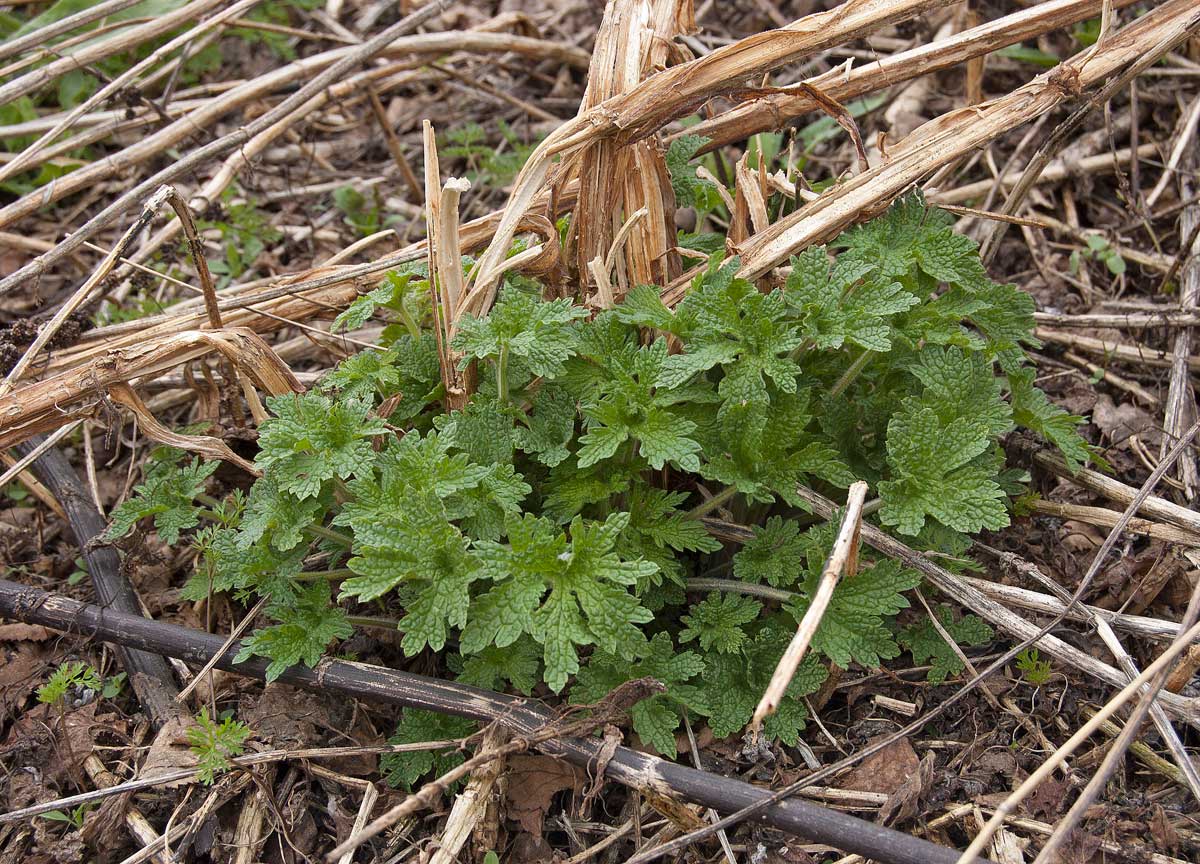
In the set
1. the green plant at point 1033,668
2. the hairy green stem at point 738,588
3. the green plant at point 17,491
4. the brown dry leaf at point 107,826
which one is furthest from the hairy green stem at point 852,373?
the green plant at point 17,491

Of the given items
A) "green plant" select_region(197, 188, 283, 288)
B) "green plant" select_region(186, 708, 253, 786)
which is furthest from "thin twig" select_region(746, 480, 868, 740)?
"green plant" select_region(197, 188, 283, 288)

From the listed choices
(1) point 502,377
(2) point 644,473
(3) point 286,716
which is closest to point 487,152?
(1) point 502,377

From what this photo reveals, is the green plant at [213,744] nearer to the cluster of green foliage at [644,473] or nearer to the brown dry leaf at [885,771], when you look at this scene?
the cluster of green foliage at [644,473]

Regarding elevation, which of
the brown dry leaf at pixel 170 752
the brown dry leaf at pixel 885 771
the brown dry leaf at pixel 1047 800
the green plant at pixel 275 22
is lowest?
the brown dry leaf at pixel 1047 800

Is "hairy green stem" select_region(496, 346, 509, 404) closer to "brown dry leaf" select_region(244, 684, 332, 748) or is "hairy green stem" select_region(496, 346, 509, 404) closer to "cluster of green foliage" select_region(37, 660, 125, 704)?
"brown dry leaf" select_region(244, 684, 332, 748)

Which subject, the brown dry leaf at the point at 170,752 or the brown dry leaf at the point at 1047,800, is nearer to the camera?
the brown dry leaf at the point at 1047,800

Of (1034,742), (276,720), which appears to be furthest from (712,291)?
(276,720)

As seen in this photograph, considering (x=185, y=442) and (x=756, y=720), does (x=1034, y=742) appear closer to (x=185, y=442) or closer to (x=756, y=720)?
(x=756, y=720)
